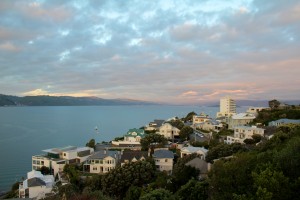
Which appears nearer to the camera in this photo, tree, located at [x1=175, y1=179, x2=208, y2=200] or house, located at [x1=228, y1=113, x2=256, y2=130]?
tree, located at [x1=175, y1=179, x2=208, y2=200]

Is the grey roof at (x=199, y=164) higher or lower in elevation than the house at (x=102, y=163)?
higher

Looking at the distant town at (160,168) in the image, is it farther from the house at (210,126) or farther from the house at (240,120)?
the house at (210,126)

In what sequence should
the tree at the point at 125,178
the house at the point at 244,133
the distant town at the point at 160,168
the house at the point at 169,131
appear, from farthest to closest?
the house at the point at 169,131 < the house at the point at 244,133 < the tree at the point at 125,178 < the distant town at the point at 160,168

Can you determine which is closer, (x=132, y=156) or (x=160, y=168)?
(x=160, y=168)

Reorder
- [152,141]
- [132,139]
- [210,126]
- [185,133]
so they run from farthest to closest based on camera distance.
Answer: [210,126] < [185,133] < [132,139] < [152,141]

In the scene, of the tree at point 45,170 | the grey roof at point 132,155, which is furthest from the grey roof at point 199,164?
the tree at point 45,170

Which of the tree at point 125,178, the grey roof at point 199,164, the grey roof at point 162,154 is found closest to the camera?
the tree at point 125,178

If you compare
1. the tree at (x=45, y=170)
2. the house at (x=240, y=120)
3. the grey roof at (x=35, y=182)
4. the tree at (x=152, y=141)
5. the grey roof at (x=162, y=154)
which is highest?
the house at (x=240, y=120)

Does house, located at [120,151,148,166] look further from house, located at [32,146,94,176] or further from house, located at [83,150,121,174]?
house, located at [32,146,94,176]

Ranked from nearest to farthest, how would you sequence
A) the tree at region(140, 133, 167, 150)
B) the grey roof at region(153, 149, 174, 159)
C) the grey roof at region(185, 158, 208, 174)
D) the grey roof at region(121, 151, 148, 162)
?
the grey roof at region(185, 158, 208, 174), the grey roof at region(153, 149, 174, 159), the grey roof at region(121, 151, 148, 162), the tree at region(140, 133, 167, 150)

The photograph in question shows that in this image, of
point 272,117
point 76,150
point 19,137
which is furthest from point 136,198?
point 19,137

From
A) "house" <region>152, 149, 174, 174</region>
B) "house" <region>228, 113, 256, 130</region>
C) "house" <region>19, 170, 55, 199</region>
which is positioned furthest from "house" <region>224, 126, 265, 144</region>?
"house" <region>19, 170, 55, 199</region>

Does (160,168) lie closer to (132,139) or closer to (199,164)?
(199,164)

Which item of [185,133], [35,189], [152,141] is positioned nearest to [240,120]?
[185,133]
